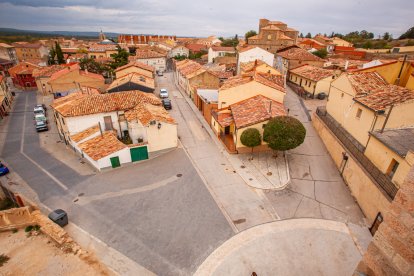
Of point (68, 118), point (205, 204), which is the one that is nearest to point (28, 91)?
point (68, 118)

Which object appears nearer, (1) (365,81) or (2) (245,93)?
(1) (365,81)

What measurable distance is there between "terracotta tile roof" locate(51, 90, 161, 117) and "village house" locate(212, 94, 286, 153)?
8681mm

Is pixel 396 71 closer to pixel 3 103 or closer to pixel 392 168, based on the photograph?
pixel 392 168

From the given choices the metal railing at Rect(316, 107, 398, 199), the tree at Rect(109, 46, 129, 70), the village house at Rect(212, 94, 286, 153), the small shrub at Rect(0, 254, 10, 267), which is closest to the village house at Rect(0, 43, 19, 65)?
the tree at Rect(109, 46, 129, 70)

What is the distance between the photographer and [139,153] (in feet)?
77.4

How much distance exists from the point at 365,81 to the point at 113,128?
27465 millimetres

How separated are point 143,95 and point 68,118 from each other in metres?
9.18

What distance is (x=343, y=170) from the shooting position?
66.9 ft

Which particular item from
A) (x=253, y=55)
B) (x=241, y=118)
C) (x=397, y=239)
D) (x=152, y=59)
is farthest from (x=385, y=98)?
(x=152, y=59)

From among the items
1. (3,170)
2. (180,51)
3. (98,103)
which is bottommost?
(3,170)

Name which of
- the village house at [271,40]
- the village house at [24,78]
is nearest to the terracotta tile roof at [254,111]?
the village house at [271,40]

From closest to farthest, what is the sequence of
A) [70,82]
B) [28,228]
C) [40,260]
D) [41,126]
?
[40,260] < [28,228] < [41,126] < [70,82]

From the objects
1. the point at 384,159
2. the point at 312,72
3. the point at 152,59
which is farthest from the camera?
the point at 152,59

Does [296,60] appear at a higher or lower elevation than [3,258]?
higher
